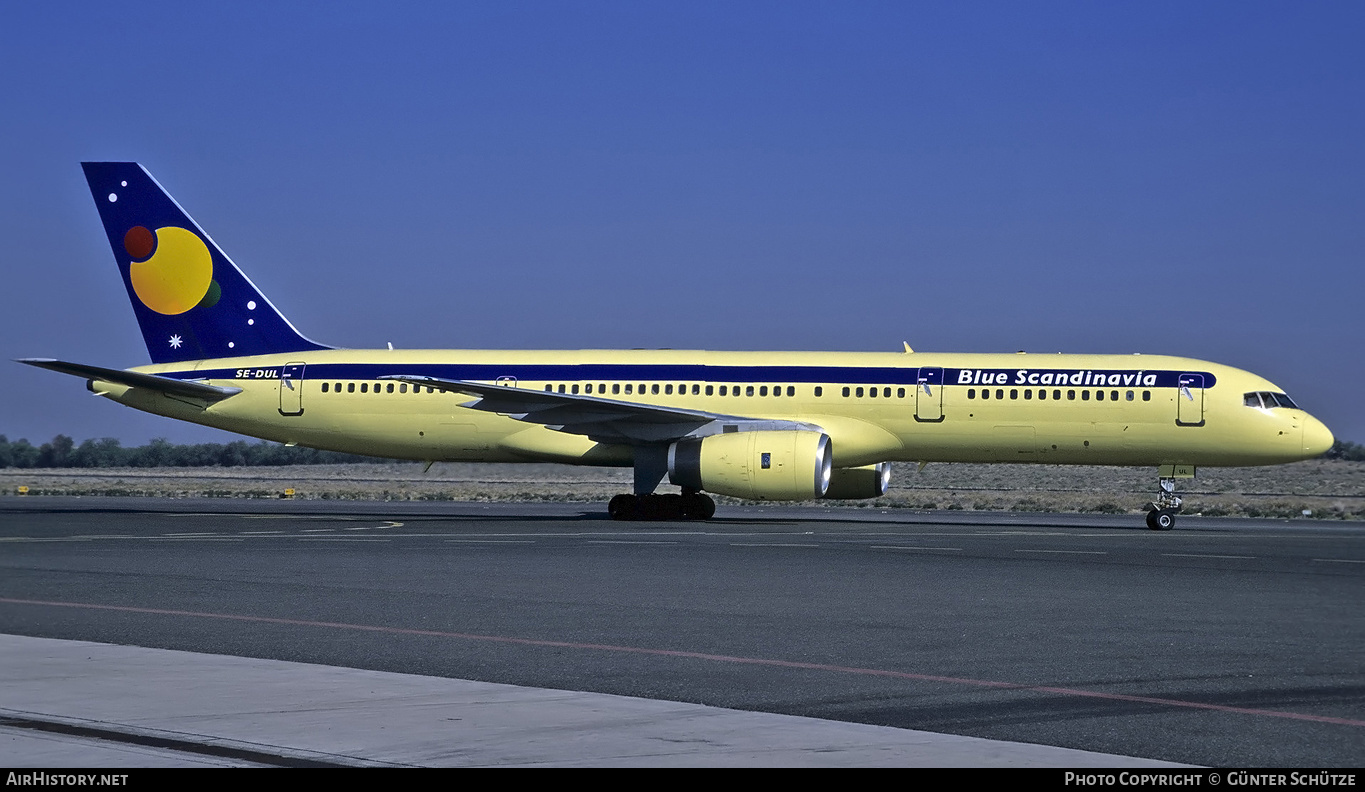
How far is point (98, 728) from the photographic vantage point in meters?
7.86

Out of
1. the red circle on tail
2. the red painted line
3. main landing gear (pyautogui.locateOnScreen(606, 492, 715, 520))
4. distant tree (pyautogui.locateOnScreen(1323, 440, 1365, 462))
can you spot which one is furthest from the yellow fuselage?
distant tree (pyautogui.locateOnScreen(1323, 440, 1365, 462))

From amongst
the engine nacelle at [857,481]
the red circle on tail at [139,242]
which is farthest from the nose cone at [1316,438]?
the red circle on tail at [139,242]

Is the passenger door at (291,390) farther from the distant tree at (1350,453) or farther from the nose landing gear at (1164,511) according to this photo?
the distant tree at (1350,453)

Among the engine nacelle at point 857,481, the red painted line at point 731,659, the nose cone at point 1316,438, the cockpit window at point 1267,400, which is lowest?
the red painted line at point 731,659

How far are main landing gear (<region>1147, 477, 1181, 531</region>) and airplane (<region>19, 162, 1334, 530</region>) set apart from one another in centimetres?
6

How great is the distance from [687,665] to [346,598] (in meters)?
5.60

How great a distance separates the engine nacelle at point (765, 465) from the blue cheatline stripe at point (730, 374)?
2.68 metres

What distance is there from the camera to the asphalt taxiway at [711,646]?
25.7 ft

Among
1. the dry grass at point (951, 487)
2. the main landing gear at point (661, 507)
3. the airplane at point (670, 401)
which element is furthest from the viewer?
the dry grass at point (951, 487)

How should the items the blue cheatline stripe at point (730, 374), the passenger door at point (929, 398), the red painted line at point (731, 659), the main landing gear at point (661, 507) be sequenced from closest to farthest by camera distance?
the red painted line at point (731, 659) → the blue cheatline stripe at point (730, 374) → the passenger door at point (929, 398) → the main landing gear at point (661, 507)

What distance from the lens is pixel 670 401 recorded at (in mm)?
33344

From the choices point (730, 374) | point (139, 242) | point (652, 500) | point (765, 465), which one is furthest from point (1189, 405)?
point (139, 242)

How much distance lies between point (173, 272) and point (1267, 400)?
25773 millimetres
